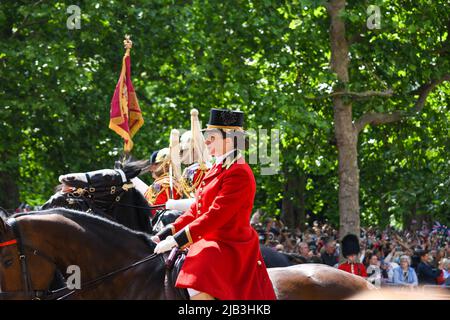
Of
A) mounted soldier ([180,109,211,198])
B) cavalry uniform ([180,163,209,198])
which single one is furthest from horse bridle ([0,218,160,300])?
cavalry uniform ([180,163,209,198])

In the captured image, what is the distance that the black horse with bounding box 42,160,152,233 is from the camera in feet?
25.8

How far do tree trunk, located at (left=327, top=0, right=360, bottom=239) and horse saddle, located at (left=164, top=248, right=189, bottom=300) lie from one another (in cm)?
1290

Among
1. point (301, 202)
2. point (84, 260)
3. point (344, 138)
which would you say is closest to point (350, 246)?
point (344, 138)

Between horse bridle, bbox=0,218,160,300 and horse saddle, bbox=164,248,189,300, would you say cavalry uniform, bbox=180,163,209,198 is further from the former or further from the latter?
horse bridle, bbox=0,218,160,300

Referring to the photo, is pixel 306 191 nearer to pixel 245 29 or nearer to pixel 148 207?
pixel 245 29

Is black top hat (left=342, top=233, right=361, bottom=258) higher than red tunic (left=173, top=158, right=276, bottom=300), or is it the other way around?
red tunic (left=173, top=158, right=276, bottom=300)

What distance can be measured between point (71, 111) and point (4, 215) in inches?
594

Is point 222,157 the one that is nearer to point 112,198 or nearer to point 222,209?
point 222,209

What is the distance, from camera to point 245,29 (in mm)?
20016

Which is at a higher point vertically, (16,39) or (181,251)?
(16,39)

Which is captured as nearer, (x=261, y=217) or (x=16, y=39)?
(x=16, y=39)

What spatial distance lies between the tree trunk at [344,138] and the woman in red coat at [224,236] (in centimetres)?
1287
